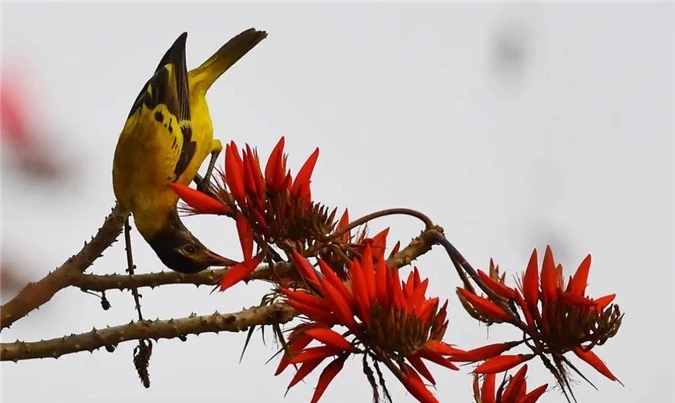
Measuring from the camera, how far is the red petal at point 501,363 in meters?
0.52

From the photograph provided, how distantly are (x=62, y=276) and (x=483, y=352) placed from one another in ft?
1.19

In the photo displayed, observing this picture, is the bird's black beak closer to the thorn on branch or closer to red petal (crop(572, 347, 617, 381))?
the thorn on branch

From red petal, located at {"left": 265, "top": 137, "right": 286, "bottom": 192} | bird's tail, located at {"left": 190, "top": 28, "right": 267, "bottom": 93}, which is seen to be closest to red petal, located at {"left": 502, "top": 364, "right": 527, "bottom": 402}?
red petal, located at {"left": 265, "top": 137, "right": 286, "bottom": 192}

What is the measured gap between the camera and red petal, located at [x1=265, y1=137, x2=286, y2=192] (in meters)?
0.59

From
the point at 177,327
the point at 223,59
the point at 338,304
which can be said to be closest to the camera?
the point at 338,304

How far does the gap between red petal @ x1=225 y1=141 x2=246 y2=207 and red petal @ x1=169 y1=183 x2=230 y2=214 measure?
2cm

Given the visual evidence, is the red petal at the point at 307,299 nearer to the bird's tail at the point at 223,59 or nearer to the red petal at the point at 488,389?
the red petal at the point at 488,389

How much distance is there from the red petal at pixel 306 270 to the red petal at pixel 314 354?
41mm

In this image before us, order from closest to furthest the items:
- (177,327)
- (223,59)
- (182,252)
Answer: (177,327) < (182,252) < (223,59)

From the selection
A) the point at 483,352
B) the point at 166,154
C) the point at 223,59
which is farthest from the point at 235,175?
the point at 223,59

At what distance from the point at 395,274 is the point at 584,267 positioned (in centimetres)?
15

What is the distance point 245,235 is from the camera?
0.57 metres

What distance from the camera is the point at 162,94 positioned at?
2.90ft

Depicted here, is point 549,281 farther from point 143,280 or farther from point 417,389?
point 143,280
